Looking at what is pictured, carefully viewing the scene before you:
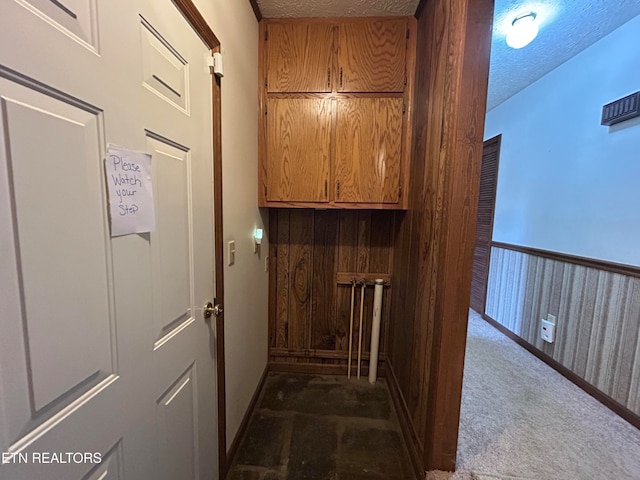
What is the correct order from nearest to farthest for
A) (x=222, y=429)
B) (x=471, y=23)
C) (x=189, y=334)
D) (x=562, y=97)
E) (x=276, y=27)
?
(x=189, y=334) < (x=471, y=23) < (x=222, y=429) < (x=276, y=27) < (x=562, y=97)

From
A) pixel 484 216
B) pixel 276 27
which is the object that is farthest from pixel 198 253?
pixel 484 216

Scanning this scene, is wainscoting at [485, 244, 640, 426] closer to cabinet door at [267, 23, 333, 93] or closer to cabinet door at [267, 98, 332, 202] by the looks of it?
cabinet door at [267, 98, 332, 202]

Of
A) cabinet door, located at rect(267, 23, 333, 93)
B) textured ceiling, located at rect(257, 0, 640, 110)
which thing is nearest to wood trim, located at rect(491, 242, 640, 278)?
textured ceiling, located at rect(257, 0, 640, 110)

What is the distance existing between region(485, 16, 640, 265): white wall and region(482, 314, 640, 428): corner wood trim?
963 mm

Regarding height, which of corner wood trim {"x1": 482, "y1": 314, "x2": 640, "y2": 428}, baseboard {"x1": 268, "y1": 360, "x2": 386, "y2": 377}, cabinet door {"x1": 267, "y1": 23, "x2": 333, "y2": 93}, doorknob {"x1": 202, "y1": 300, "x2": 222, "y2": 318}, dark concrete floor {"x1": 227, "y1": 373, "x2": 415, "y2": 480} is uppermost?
cabinet door {"x1": 267, "y1": 23, "x2": 333, "y2": 93}

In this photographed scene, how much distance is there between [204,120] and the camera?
1119 millimetres

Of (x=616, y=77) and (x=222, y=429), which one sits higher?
(x=616, y=77)

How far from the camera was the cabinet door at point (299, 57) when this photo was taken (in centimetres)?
189

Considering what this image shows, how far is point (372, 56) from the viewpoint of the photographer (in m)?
1.88

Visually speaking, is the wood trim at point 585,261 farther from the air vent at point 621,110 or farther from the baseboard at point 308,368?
the baseboard at point 308,368

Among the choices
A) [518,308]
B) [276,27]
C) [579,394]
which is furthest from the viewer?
[518,308]

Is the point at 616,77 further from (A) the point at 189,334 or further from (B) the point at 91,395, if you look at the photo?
(B) the point at 91,395

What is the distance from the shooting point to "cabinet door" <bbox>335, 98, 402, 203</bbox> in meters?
1.92

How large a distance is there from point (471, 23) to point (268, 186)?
1.43 m
